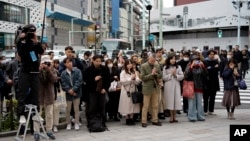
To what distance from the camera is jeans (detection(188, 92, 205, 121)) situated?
9970 millimetres

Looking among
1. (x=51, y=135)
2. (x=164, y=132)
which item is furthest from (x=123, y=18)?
(x=51, y=135)

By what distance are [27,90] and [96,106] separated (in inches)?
94.7

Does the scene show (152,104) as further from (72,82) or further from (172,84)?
(72,82)

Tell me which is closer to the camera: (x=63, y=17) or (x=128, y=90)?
(x=128, y=90)

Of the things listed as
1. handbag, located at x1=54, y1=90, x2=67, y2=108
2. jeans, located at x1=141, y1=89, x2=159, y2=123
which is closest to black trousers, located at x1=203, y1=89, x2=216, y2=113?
jeans, located at x1=141, y1=89, x2=159, y2=123

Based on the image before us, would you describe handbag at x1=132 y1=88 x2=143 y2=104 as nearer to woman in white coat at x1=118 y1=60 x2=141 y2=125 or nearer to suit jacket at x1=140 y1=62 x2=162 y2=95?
woman in white coat at x1=118 y1=60 x2=141 y2=125

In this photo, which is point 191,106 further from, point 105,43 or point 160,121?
point 105,43

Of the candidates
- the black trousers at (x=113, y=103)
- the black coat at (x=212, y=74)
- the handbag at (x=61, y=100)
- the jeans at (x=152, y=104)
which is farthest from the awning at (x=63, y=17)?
the jeans at (x=152, y=104)

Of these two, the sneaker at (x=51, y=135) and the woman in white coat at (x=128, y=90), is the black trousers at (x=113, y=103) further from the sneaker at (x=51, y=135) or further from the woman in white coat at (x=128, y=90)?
the sneaker at (x=51, y=135)

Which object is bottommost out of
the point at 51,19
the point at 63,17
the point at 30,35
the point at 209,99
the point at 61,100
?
the point at 209,99

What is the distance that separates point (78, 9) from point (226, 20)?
38687mm

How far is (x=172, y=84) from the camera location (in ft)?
32.7

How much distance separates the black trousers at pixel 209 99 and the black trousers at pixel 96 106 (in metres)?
3.57

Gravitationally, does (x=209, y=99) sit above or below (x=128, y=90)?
below
